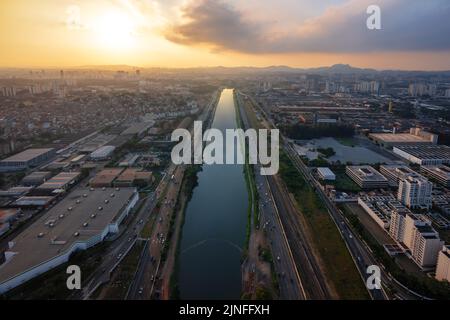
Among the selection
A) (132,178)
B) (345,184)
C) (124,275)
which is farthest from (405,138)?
(124,275)

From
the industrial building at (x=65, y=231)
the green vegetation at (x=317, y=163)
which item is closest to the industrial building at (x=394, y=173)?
the green vegetation at (x=317, y=163)

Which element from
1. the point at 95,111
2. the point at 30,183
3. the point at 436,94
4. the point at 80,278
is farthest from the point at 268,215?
the point at 436,94

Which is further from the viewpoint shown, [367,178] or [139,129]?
[139,129]

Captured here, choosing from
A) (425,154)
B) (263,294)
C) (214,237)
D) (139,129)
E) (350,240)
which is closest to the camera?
(263,294)

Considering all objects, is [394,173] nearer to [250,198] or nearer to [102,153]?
[250,198]

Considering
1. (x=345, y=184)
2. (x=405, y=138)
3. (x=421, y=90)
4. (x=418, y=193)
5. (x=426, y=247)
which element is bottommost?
(x=345, y=184)

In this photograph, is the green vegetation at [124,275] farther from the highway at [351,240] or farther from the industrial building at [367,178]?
the industrial building at [367,178]
